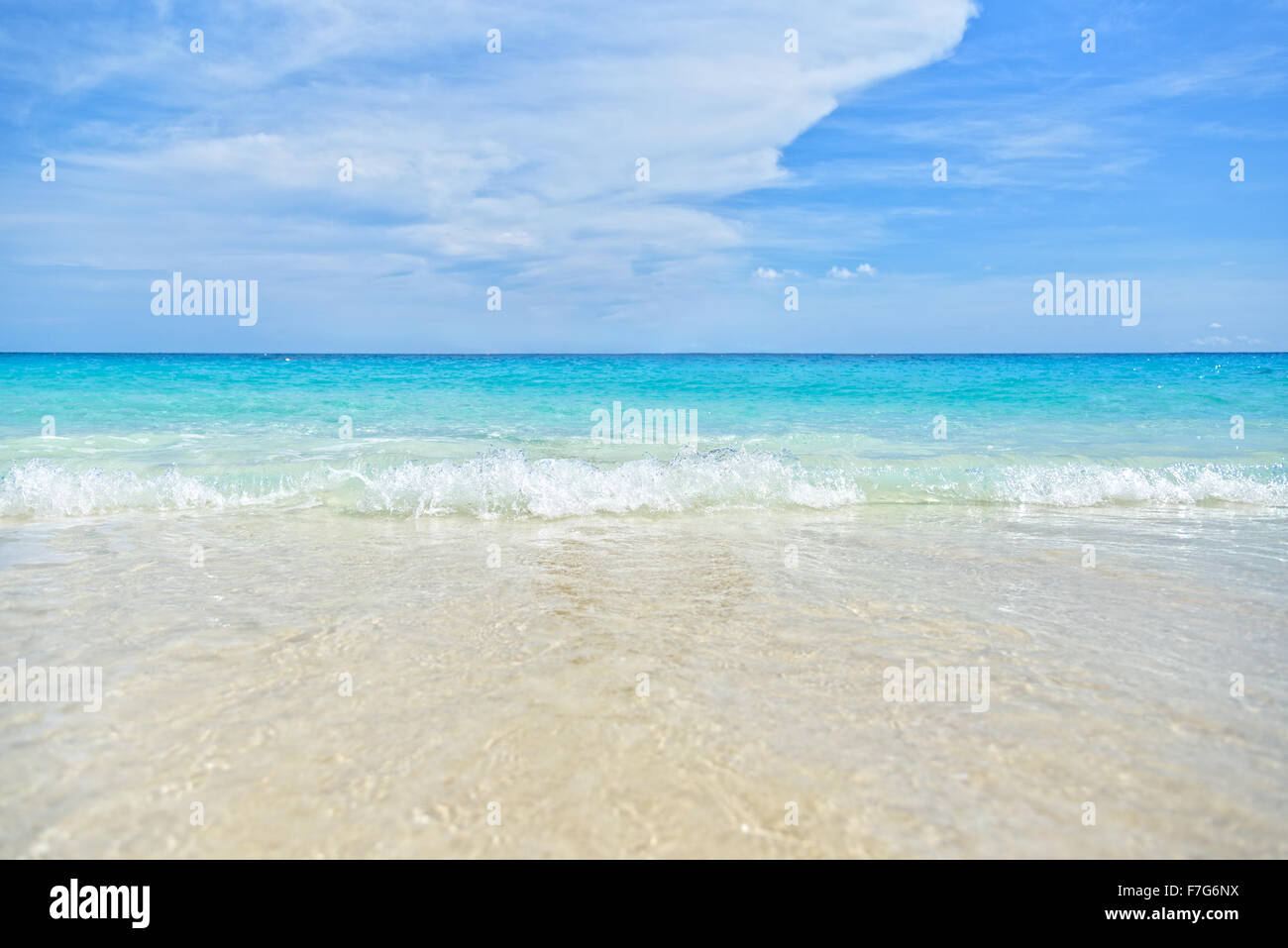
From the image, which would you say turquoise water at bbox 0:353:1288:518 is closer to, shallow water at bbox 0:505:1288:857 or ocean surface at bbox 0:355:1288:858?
ocean surface at bbox 0:355:1288:858

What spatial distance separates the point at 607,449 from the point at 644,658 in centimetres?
916

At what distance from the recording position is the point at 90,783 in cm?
287

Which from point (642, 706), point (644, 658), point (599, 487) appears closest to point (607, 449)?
point (599, 487)

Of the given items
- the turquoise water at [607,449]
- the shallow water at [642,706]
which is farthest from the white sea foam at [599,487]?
the shallow water at [642,706]

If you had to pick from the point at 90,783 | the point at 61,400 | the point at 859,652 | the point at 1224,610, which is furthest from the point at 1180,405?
the point at 61,400

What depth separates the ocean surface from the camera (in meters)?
2.67

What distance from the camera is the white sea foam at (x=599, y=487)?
8484 mm

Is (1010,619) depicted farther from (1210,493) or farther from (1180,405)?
(1180,405)

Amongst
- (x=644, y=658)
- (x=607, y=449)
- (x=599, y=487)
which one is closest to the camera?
(x=644, y=658)

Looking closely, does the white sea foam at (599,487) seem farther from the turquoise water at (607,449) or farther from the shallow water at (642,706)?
the shallow water at (642,706)

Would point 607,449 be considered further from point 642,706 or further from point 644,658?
point 642,706

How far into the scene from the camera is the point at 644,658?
13.6 feet

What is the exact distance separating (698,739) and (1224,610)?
3.82 metres

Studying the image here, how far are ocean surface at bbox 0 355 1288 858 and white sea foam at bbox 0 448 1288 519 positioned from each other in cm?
5
